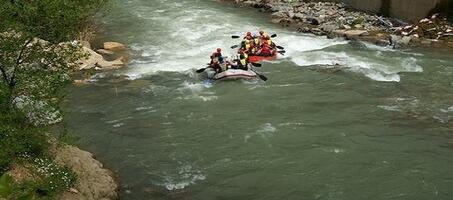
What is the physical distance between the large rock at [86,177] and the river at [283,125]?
16.4 inches

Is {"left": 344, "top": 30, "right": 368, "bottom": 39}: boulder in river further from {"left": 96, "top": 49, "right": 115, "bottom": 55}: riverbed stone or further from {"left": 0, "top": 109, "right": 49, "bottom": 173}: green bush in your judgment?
{"left": 0, "top": 109, "right": 49, "bottom": 173}: green bush

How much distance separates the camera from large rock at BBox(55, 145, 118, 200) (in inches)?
349

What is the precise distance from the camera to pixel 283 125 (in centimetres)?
1280

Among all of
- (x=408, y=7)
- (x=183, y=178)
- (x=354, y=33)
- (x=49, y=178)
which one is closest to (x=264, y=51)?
(x=354, y=33)

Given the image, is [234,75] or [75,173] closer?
[75,173]

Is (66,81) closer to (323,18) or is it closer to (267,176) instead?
(267,176)

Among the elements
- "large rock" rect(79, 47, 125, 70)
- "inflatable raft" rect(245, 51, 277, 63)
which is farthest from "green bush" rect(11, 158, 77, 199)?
"inflatable raft" rect(245, 51, 277, 63)

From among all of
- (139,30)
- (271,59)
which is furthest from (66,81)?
(139,30)

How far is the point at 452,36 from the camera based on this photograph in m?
19.8

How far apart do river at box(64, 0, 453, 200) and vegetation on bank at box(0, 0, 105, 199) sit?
1.85 meters

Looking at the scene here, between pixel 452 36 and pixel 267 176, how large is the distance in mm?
13154

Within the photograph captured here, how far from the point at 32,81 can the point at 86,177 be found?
6.98 feet

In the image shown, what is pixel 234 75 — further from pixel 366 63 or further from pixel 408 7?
pixel 408 7

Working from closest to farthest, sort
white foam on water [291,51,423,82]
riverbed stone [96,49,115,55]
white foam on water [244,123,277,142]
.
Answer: white foam on water [244,123,277,142] → white foam on water [291,51,423,82] → riverbed stone [96,49,115,55]
